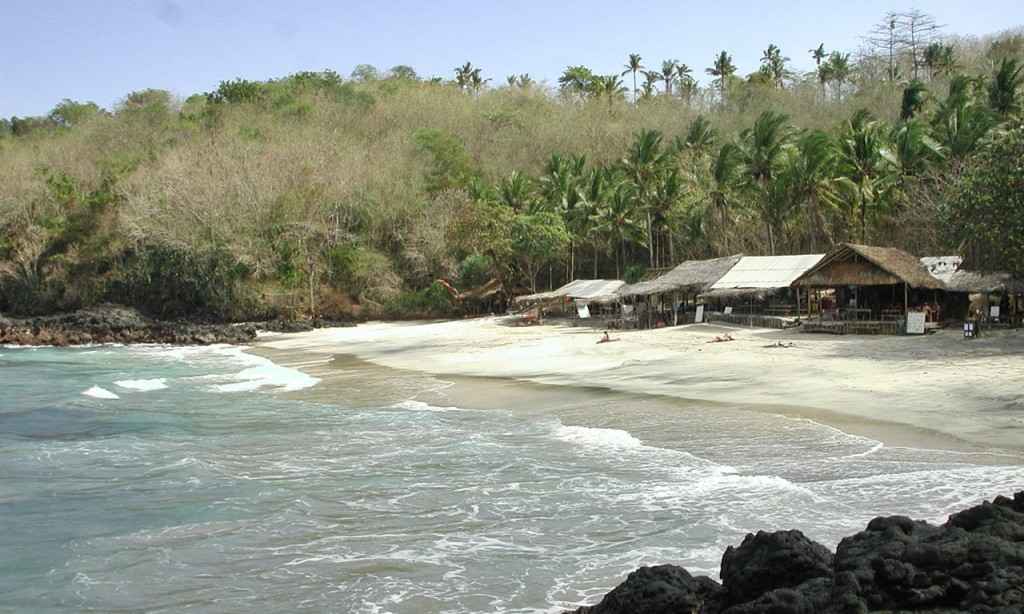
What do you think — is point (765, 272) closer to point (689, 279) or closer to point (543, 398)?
point (689, 279)

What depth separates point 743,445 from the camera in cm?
1516

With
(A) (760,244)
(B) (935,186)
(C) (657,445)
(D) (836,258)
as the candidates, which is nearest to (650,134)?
(A) (760,244)

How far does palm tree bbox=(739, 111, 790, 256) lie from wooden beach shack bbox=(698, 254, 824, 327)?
19.2 feet

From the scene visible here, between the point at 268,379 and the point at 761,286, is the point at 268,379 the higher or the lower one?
the lower one

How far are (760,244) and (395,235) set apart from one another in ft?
70.8

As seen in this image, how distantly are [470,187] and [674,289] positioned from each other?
20096mm

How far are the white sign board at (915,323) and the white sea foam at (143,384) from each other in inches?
925

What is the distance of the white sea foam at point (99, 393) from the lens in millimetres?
26062

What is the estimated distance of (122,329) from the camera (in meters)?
49.4

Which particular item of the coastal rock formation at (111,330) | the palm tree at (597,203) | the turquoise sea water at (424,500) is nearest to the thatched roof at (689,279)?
the palm tree at (597,203)

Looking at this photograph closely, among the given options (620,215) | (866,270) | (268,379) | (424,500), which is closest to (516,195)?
(620,215)

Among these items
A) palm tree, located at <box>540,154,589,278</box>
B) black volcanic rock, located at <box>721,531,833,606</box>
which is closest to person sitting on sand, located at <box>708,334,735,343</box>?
palm tree, located at <box>540,154,589,278</box>

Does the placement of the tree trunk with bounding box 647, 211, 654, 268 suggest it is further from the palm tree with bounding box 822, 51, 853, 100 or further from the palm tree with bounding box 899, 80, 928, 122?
the palm tree with bounding box 822, 51, 853, 100

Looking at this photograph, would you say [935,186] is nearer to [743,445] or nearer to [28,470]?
Result: [743,445]
